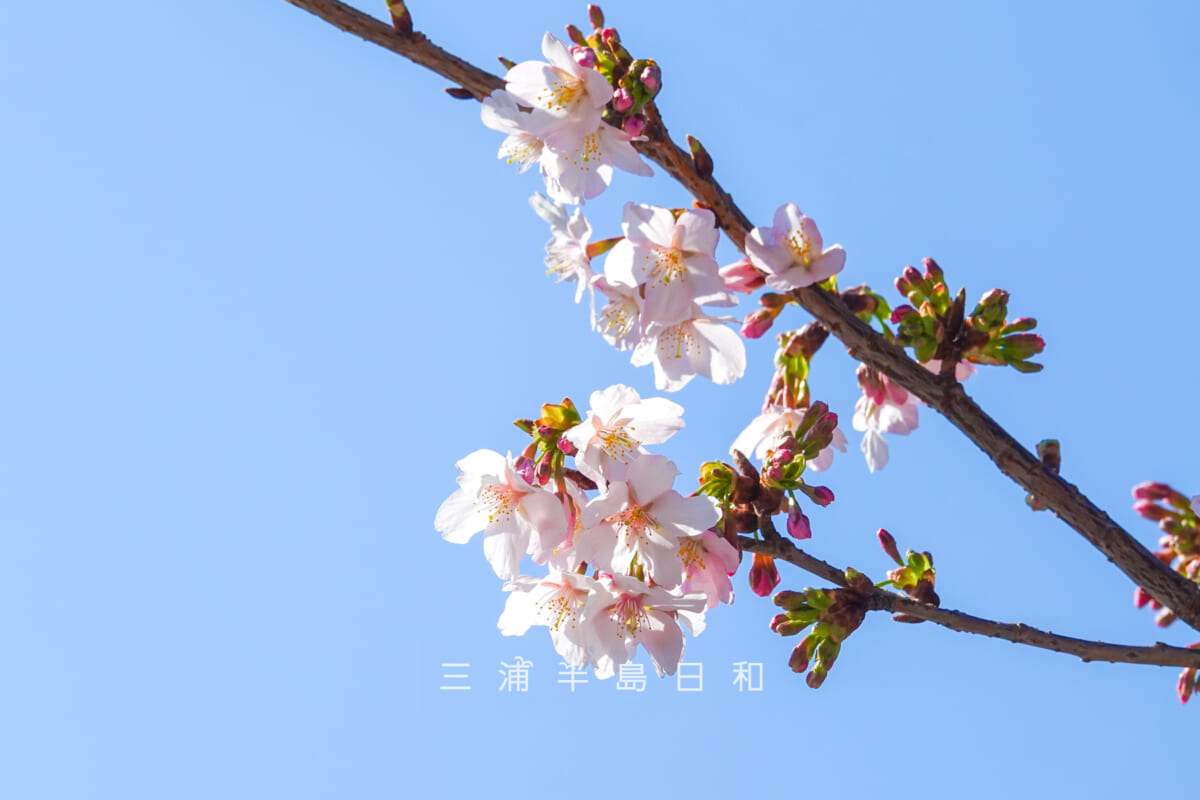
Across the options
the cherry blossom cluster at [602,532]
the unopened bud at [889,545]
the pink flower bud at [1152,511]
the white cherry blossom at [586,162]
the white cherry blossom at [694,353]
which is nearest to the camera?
the white cherry blossom at [586,162]

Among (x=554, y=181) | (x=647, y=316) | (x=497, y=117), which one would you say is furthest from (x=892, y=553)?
(x=497, y=117)

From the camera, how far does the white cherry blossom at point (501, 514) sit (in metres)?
2.46

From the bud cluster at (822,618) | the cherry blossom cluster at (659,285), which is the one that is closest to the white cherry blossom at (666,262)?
the cherry blossom cluster at (659,285)

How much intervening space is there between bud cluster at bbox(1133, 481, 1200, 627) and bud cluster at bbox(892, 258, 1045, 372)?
117cm

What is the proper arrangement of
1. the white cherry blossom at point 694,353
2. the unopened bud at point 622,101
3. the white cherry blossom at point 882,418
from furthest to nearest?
the white cherry blossom at point 882,418 < the white cherry blossom at point 694,353 < the unopened bud at point 622,101

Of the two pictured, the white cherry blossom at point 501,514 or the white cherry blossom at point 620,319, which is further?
the white cherry blossom at point 620,319

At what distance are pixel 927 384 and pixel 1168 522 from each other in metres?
1.59

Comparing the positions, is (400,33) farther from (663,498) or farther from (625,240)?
(663,498)

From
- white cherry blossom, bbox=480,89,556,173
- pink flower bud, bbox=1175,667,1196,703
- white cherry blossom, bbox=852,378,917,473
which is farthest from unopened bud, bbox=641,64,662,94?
pink flower bud, bbox=1175,667,1196,703

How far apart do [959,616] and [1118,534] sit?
424mm

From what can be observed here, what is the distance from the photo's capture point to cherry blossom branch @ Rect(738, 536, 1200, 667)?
8.13ft

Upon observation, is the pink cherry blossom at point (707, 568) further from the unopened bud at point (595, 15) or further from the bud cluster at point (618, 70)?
the unopened bud at point (595, 15)

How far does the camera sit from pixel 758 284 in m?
2.39

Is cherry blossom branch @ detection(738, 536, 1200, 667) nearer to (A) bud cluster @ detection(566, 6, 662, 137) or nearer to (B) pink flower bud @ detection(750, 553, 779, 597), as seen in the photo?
(B) pink flower bud @ detection(750, 553, 779, 597)
